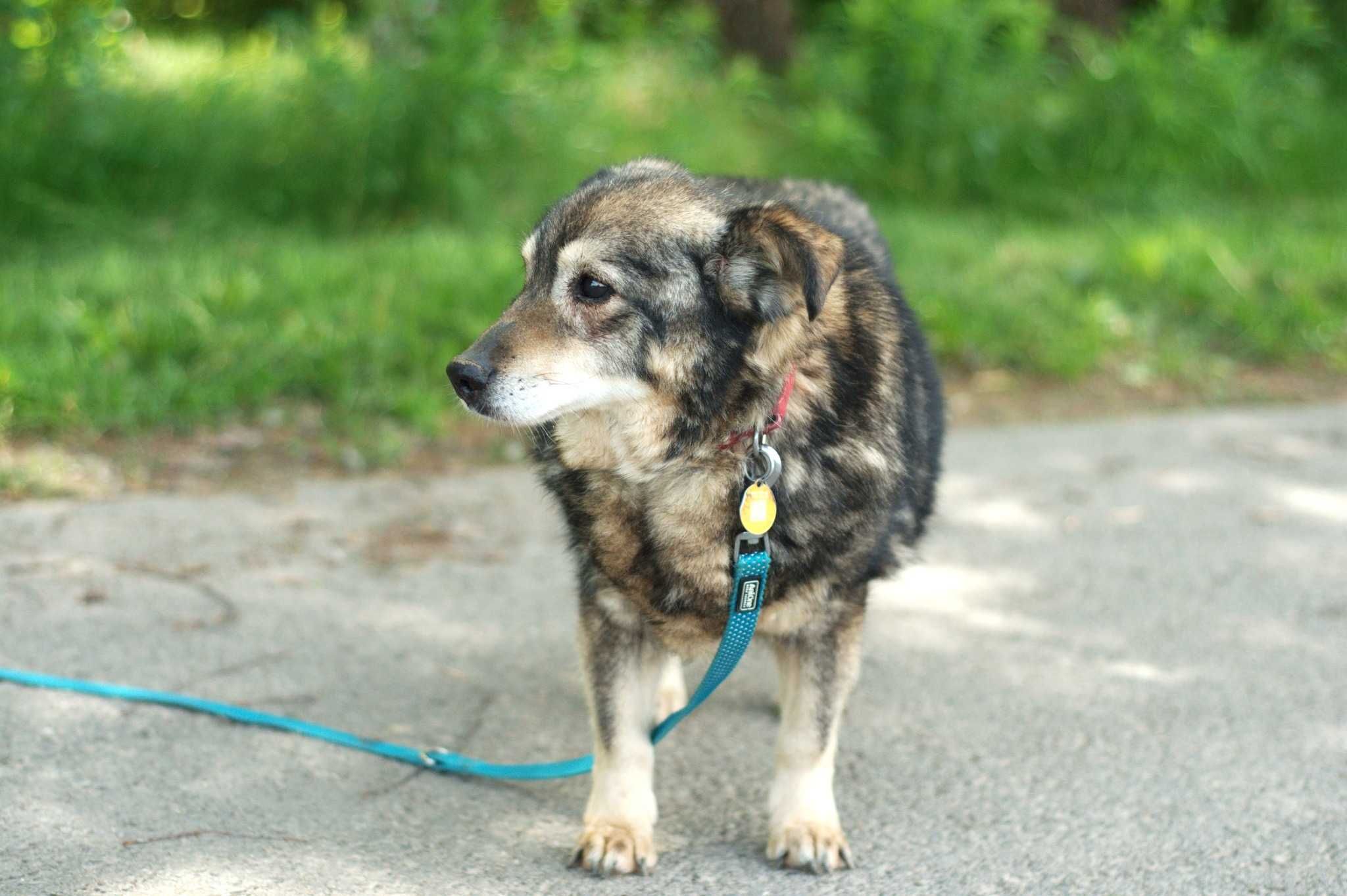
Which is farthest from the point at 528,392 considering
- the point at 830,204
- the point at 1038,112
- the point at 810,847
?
the point at 1038,112

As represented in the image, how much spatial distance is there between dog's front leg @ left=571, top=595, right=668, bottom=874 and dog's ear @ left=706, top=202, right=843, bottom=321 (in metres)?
0.75

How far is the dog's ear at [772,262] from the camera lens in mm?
2738

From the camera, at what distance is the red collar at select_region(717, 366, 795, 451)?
2.88 m

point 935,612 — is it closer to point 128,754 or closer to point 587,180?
point 587,180

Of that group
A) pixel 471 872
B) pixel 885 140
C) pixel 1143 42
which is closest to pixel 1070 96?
pixel 1143 42

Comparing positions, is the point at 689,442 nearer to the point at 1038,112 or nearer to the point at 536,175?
the point at 536,175

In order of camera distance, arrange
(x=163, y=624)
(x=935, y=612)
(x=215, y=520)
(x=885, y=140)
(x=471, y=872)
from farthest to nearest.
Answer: (x=885, y=140) → (x=215, y=520) → (x=935, y=612) → (x=163, y=624) → (x=471, y=872)

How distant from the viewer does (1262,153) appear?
29.6 feet

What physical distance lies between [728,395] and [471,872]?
3.86 ft

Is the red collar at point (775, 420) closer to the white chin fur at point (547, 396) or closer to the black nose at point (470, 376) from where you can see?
the white chin fur at point (547, 396)

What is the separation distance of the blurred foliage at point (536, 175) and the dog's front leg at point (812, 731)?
294 centimetres

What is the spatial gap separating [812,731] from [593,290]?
113 centimetres

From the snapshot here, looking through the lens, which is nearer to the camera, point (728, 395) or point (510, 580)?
point (728, 395)

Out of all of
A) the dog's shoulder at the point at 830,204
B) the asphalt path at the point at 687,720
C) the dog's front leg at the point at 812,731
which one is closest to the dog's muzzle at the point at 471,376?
the dog's shoulder at the point at 830,204
